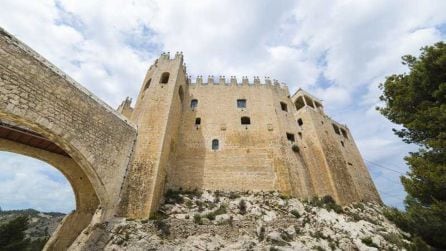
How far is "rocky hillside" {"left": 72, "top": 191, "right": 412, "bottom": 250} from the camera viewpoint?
29.1 feet

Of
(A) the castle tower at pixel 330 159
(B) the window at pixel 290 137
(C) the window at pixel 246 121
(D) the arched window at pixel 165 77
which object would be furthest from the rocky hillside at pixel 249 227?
(D) the arched window at pixel 165 77

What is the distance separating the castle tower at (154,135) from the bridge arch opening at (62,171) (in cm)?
166

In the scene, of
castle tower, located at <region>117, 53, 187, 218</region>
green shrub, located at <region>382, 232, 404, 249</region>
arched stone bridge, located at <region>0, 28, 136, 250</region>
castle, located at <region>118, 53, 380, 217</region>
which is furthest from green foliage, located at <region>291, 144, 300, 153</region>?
arched stone bridge, located at <region>0, 28, 136, 250</region>

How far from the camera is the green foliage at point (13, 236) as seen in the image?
22125 millimetres

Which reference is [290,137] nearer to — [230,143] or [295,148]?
[295,148]

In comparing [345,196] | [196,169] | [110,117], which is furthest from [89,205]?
[345,196]

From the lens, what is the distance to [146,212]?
9.79 m

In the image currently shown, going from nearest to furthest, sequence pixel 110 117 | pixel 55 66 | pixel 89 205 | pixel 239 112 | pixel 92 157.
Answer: pixel 55 66
pixel 92 157
pixel 110 117
pixel 89 205
pixel 239 112

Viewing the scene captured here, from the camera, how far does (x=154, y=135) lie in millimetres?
12320

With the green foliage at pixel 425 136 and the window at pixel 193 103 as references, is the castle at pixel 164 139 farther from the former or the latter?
the green foliage at pixel 425 136

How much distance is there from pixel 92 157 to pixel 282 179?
10918 millimetres

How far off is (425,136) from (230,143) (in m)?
11.1

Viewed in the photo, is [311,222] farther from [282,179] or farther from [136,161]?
[136,161]

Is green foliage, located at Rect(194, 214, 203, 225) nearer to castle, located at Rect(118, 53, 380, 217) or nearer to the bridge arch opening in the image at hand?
castle, located at Rect(118, 53, 380, 217)
